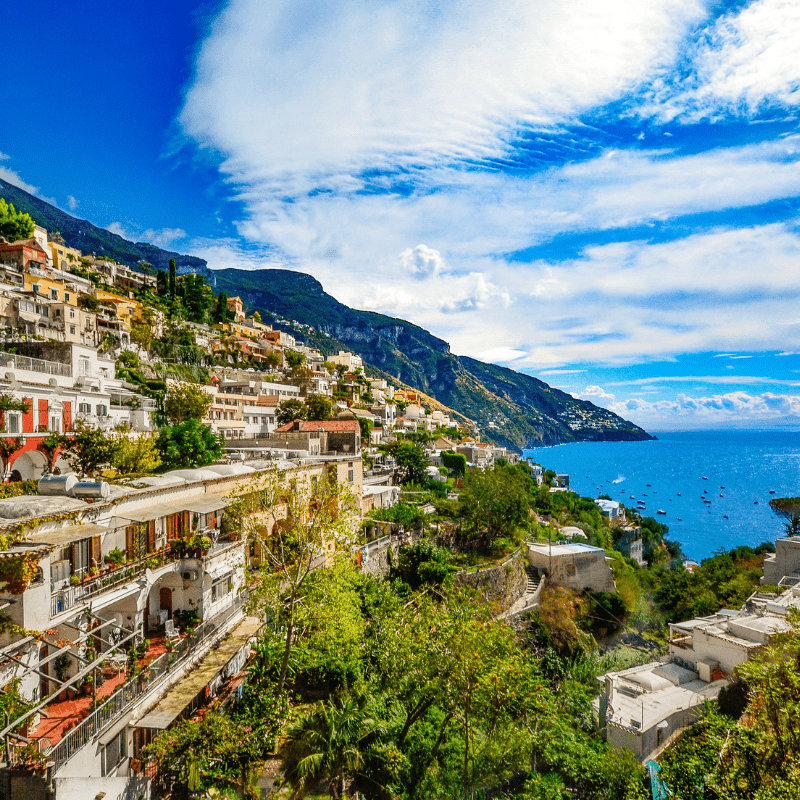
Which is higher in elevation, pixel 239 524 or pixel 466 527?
pixel 239 524

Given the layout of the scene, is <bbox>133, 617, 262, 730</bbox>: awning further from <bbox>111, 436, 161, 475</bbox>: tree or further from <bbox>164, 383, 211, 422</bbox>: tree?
<bbox>164, 383, 211, 422</bbox>: tree

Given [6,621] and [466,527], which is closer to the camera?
[6,621]

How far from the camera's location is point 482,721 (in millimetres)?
12523

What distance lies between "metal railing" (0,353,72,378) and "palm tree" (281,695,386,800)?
23047 mm

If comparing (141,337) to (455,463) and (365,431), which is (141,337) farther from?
(455,463)

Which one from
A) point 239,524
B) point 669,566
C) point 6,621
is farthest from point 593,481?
point 6,621

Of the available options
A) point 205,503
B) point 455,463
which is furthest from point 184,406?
point 455,463

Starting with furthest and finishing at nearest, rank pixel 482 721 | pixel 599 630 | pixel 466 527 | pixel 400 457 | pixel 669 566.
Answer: pixel 669 566 → pixel 400 457 → pixel 466 527 → pixel 599 630 → pixel 482 721

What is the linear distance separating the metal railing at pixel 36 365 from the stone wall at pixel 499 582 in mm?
25613

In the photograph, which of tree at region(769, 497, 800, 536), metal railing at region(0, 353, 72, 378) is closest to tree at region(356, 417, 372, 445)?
metal railing at region(0, 353, 72, 378)

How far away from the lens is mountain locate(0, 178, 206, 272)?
531 ft

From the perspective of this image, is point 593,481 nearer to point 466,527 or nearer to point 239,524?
point 466,527

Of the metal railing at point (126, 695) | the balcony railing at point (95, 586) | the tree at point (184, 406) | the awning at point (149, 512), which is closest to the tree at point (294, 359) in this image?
the tree at point (184, 406)

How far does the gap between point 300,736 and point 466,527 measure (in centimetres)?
2181
